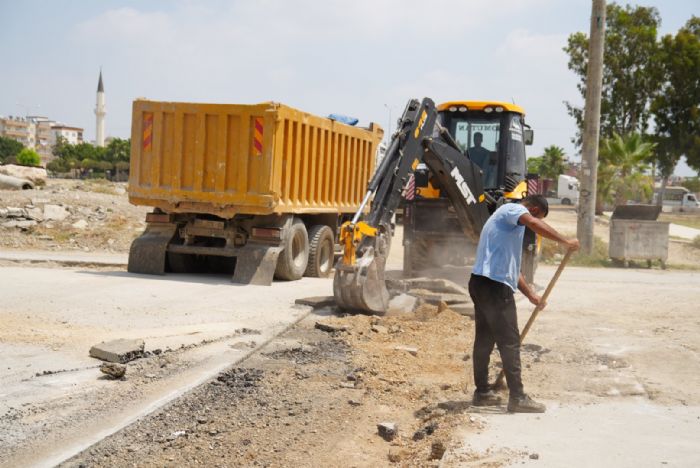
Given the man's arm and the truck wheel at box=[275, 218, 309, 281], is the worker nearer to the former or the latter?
the truck wheel at box=[275, 218, 309, 281]

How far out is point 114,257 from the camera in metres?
17.2

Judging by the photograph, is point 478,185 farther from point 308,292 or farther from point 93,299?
point 93,299

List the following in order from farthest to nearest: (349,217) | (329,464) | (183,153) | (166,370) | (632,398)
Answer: (349,217)
(183,153)
(166,370)
(632,398)
(329,464)

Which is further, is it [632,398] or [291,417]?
[632,398]

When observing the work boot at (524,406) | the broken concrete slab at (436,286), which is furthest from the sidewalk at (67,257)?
the work boot at (524,406)

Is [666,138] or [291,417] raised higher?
[666,138]

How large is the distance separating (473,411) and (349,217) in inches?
430

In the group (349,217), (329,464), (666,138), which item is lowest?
(329,464)

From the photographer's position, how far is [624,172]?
39469 mm

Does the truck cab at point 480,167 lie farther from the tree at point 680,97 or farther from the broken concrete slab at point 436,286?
the tree at point 680,97

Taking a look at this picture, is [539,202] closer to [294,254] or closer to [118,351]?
[118,351]

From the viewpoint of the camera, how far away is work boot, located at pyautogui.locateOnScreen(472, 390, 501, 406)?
5.91 meters

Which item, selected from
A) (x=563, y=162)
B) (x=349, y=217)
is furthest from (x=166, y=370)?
(x=563, y=162)

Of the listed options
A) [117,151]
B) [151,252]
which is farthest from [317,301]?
[117,151]
